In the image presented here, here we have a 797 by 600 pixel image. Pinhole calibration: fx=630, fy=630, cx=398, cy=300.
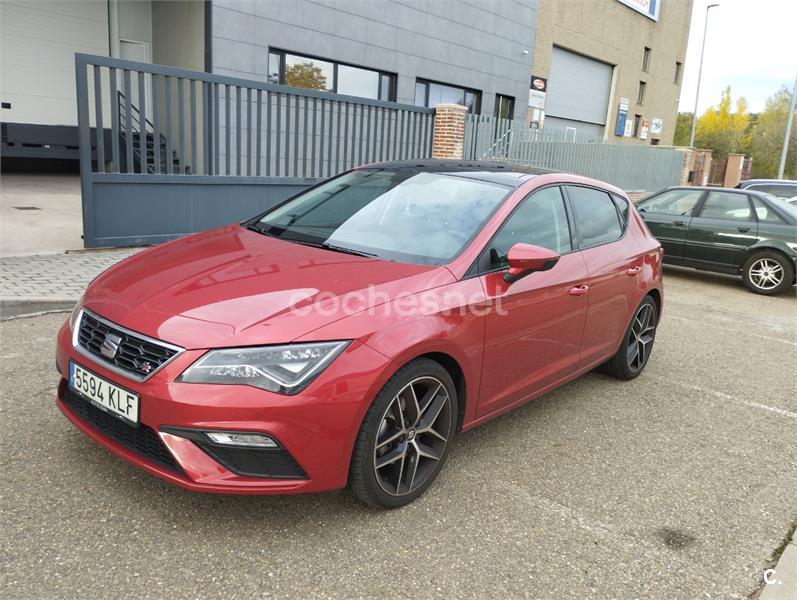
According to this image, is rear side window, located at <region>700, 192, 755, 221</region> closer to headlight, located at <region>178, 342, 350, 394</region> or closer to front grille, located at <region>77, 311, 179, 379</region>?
headlight, located at <region>178, 342, 350, 394</region>

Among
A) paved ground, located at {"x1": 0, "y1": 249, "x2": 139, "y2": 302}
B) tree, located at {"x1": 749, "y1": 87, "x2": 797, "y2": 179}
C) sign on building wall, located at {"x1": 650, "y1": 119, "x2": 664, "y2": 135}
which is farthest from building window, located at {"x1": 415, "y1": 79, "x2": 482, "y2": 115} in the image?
tree, located at {"x1": 749, "y1": 87, "x2": 797, "y2": 179}

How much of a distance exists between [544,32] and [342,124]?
14867mm

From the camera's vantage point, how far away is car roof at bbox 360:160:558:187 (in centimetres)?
380

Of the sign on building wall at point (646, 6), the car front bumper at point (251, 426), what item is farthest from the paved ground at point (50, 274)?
the sign on building wall at point (646, 6)

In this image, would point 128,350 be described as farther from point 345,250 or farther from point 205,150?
point 205,150

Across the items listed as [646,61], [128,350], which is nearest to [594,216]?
[128,350]

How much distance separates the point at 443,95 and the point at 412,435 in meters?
17.9

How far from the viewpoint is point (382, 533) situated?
2748 millimetres

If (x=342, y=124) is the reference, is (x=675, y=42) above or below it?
above

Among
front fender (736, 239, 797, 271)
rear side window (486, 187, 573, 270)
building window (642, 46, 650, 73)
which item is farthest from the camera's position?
building window (642, 46, 650, 73)

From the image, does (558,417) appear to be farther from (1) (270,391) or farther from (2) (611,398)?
(1) (270,391)

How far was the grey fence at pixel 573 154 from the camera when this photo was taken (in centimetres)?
1371

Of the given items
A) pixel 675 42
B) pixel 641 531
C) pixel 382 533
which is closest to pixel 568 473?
pixel 641 531

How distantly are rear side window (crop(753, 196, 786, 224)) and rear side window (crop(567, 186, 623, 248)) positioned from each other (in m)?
6.30
